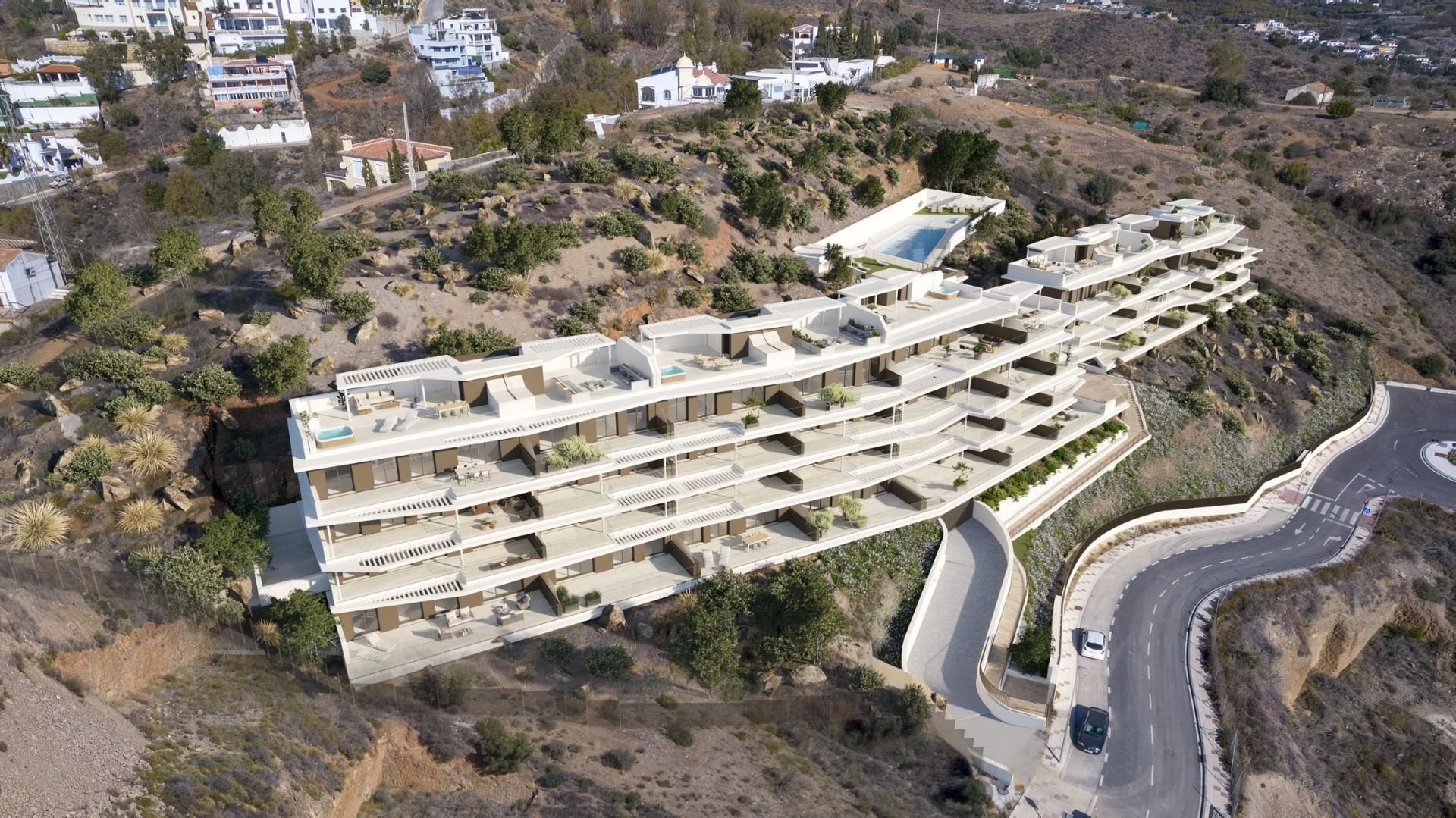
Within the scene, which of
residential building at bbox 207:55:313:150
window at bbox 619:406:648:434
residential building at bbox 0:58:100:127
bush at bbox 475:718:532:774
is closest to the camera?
bush at bbox 475:718:532:774

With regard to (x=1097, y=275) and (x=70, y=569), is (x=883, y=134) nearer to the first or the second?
(x=1097, y=275)

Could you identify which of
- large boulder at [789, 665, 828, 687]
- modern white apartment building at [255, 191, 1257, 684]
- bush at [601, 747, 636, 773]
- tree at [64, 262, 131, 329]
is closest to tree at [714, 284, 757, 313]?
modern white apartment building at [255, 191, 1257, 684]

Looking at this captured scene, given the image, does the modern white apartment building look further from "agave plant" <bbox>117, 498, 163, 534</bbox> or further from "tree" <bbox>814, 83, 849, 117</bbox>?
"tree" <bbox>814, 83, 849, 117</bbox>

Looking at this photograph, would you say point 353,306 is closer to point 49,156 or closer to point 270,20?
point 49,156

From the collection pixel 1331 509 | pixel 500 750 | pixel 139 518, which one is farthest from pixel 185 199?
pixel 1331 509

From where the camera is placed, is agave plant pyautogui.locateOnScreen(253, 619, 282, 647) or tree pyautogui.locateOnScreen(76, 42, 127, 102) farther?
tree pyautogui.locateOnScreen(76, 42, 127, 102)

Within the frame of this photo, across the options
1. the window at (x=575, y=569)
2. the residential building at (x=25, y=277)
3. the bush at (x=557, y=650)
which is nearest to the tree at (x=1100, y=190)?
the window at (x=575, y=569)

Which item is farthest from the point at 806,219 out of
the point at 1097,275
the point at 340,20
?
the point at 340,20
